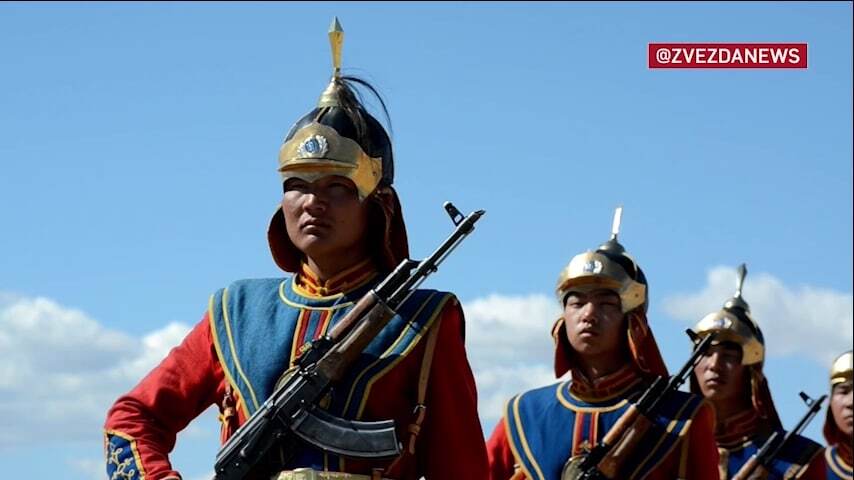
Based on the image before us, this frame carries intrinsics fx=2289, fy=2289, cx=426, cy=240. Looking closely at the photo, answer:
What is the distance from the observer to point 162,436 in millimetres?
10164

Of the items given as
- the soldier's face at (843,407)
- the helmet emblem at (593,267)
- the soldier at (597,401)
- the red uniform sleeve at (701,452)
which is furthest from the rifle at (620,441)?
the soldier's face at (843,407)

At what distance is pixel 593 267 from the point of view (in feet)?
48.5

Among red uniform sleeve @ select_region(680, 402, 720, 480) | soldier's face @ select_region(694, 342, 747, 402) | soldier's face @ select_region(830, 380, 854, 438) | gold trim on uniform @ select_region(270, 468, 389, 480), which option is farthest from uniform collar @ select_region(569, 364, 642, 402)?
soldier's face @ select_region(830, 380, 854, 438)

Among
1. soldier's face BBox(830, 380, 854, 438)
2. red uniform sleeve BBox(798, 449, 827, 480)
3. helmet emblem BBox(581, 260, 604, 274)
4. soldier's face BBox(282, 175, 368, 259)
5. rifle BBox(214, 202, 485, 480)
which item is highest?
soldier's face BBox(830, 380, 854, 438)

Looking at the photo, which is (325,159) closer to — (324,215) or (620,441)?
(324,215)

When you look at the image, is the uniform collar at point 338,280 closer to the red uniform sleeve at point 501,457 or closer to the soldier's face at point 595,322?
the red uniform sleeve at point 501,457

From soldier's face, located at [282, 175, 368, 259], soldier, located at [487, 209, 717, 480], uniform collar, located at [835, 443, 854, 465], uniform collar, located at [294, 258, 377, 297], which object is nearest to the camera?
soldier's face, located at [282, 175, 368, 259]

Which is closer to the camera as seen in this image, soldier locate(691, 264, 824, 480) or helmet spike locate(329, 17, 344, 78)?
helmet spike locate(329, 17, 344, 78)

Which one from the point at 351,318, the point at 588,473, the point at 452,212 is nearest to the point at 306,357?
the point at 351,318

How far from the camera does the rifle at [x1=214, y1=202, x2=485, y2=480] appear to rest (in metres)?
9.81

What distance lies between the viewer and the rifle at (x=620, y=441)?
1391 cm

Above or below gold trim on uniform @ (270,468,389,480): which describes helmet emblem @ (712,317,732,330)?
above

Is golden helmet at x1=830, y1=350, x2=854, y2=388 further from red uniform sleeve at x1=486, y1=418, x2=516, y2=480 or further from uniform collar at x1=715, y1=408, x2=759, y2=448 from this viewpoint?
red uniform sleeve at x1=486, y1=418, x2=516, y2=480

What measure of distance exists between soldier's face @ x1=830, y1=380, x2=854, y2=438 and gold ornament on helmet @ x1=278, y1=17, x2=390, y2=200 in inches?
458
